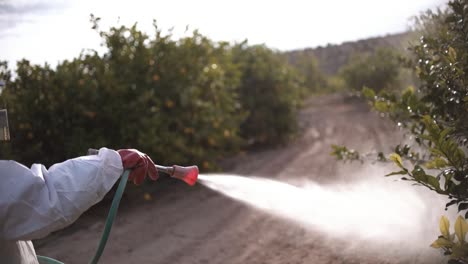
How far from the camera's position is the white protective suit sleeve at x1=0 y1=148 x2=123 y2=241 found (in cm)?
229

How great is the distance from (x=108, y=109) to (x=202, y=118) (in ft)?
5.56

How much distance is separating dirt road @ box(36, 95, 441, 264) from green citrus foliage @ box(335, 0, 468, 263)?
1311 mm

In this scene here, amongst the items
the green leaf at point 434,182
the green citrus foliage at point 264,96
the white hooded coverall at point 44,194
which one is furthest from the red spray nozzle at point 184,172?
the green citrus foliage at point 264,96

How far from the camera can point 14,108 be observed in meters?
6.31

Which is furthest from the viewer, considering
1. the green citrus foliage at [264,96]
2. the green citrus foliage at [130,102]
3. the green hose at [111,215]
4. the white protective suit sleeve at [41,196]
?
the green citrus foliage at [264,96]

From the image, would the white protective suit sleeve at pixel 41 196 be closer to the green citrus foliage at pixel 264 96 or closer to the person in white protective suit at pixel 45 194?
the person in white protective suit at pixel 45 194

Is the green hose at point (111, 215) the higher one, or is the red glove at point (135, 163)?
the red glove at point (135, 163)

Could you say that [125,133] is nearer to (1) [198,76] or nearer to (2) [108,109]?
(2) [108,109]

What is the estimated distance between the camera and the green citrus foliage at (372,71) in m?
14.0

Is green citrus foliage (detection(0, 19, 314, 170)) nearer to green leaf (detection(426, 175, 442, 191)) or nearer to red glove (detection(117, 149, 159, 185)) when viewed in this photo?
red glove (detection(117, 149, 159, 185))

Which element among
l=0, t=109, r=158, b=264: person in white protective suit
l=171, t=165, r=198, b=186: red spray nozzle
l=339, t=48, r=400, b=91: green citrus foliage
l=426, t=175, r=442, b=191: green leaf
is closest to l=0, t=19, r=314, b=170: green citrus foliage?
l=171, t=165, r=198, b=186: red spray nozzle

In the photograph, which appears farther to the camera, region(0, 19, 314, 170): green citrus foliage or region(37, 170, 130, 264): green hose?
region(0, 19, 314, 170): green citrus foliage

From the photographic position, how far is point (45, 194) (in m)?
2.33

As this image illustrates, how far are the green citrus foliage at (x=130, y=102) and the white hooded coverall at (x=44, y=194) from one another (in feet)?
11.4
